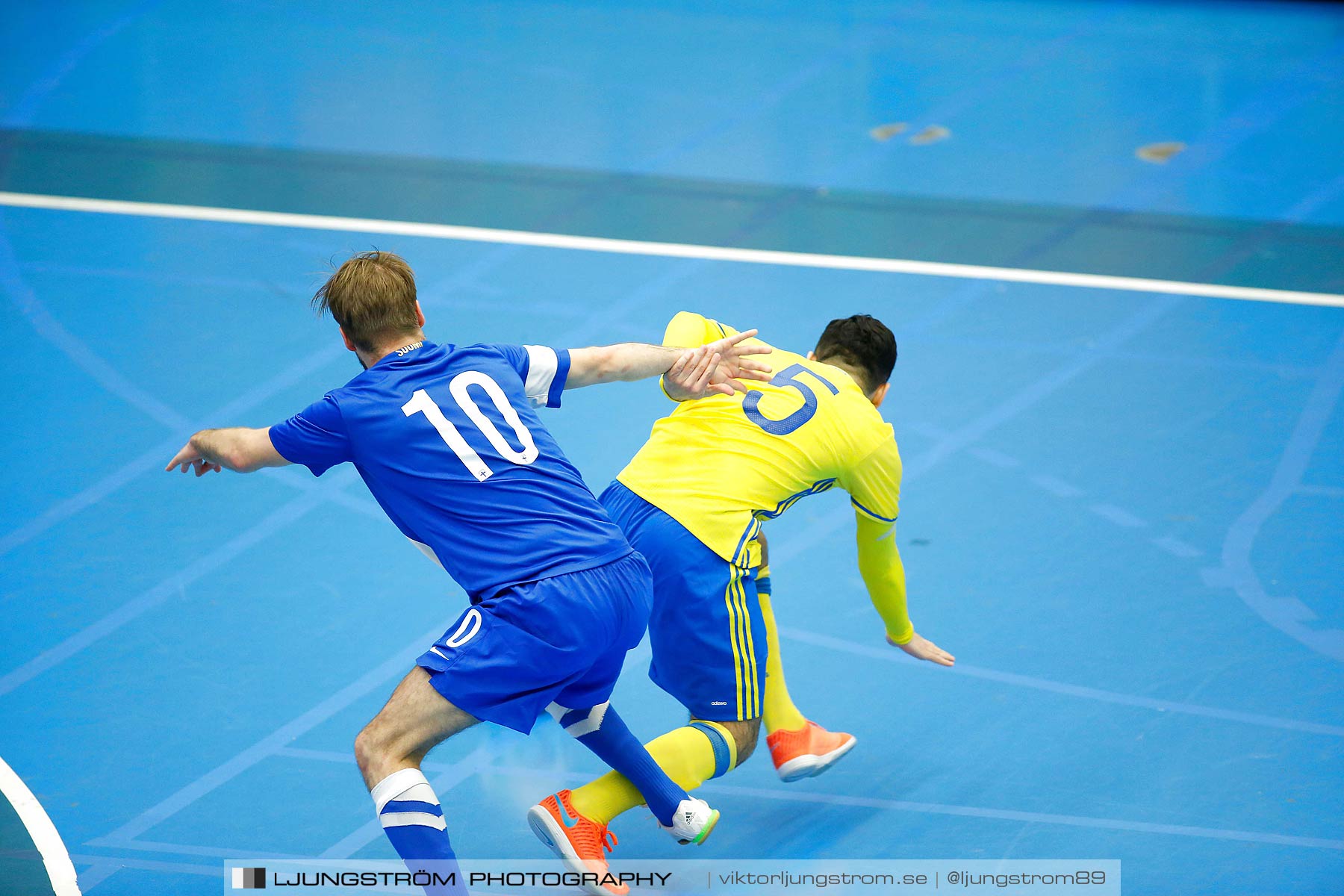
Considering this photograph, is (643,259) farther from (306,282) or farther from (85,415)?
(85,415)

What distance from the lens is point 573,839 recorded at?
4.20m

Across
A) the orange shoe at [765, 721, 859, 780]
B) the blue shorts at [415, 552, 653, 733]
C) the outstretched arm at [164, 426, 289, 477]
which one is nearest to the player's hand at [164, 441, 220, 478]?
the outstretched arm at [164, 426, 289, 477]

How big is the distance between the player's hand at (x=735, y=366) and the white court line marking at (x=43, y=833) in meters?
2.46

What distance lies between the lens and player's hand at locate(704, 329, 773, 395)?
4469 mm

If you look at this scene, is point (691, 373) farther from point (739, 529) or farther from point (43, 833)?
point (43, 833)

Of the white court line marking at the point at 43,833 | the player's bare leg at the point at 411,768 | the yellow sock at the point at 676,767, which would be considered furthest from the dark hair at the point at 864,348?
the white court line marking at the point at 43,833

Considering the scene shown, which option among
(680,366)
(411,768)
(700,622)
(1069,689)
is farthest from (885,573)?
(411,768)

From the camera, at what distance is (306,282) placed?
803 centimetres

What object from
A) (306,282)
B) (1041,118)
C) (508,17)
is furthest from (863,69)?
(306,282)

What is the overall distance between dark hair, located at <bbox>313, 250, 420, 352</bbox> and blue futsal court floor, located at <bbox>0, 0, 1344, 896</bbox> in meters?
1.67

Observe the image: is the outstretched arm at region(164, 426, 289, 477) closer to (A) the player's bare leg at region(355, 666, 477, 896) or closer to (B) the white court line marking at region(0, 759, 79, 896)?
(A) the player's bare leg at region(355, 666, 477, 896)

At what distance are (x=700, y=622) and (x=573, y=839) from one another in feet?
2.45

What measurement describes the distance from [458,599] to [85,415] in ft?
7.85

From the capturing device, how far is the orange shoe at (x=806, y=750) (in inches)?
181
